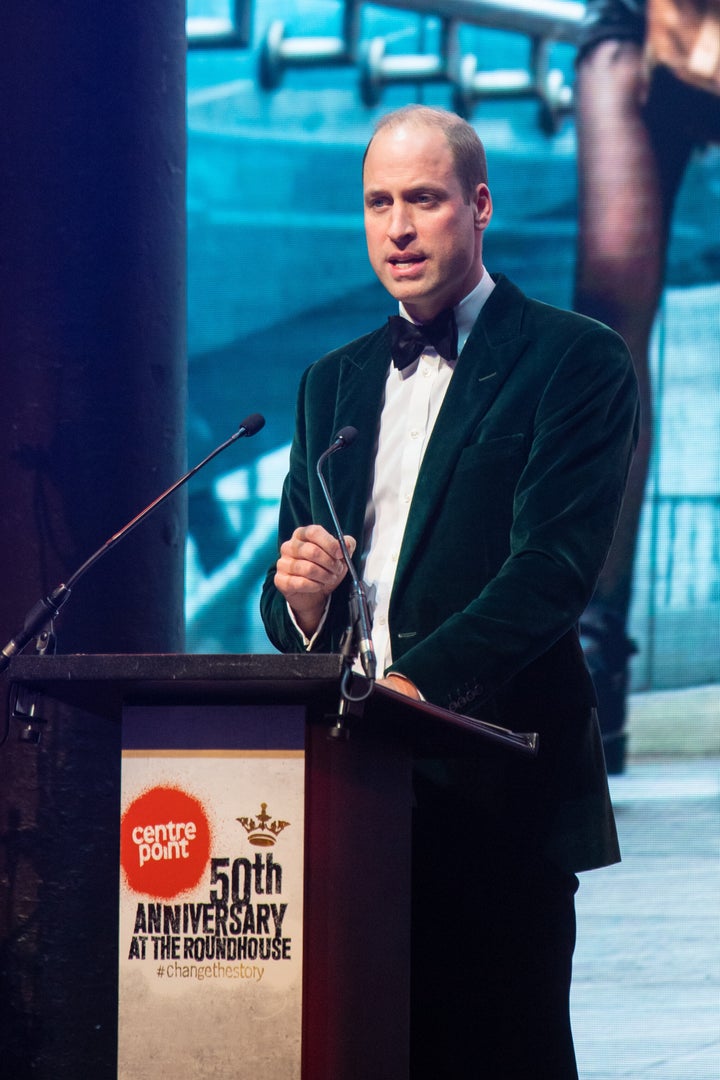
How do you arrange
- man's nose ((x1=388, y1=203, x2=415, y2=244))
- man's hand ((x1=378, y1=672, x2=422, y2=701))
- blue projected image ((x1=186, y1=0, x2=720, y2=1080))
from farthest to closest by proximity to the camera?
1. blue projected image ((x1=186, y1=0, x2=720, y2=1080))
2. man's nose ((x1=388, y1=203, x2=415, y2=244))
3. man's hand ((x1=378, y1=672, x2=422, y2=701))

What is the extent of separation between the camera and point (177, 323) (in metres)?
2.66

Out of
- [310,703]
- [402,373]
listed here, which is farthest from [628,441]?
[310,703]

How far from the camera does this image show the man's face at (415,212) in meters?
1.95

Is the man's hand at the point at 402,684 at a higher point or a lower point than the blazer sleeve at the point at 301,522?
lower

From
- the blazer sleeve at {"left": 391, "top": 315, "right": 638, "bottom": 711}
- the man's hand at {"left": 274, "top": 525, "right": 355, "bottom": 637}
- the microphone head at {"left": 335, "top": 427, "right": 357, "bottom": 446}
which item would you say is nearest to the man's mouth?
the blazer sleeve at {"left": 391, "top": 315, "right": 638, "bottom": 711}

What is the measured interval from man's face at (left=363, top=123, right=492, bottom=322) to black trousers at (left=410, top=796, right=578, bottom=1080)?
2.43 feet

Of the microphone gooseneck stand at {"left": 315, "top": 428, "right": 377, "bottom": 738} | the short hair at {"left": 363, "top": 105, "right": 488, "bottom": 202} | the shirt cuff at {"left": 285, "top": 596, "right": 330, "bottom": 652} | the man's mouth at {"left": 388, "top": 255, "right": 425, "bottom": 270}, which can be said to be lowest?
the shirt cuff at {"left": 285, "top": 596, "right": 330, "bottom": 652}

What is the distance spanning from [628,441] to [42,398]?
1104mm

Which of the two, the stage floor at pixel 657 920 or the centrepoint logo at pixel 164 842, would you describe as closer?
the centrepoint logo at pixel 164 842

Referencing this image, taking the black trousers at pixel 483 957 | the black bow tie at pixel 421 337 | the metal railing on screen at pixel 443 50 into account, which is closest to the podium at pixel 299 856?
the black trousers at pixel 483 957

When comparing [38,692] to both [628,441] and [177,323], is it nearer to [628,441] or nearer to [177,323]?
[628,441]

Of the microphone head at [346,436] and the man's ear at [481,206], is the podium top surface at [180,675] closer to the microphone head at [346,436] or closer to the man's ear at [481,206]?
the microphone head at [346,436]

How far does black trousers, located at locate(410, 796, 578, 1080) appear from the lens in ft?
5.71

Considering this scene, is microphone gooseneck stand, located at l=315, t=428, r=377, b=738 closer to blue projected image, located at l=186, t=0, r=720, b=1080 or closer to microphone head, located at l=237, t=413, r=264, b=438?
microphone head, located at l=237, t=413, r=264, b=438
